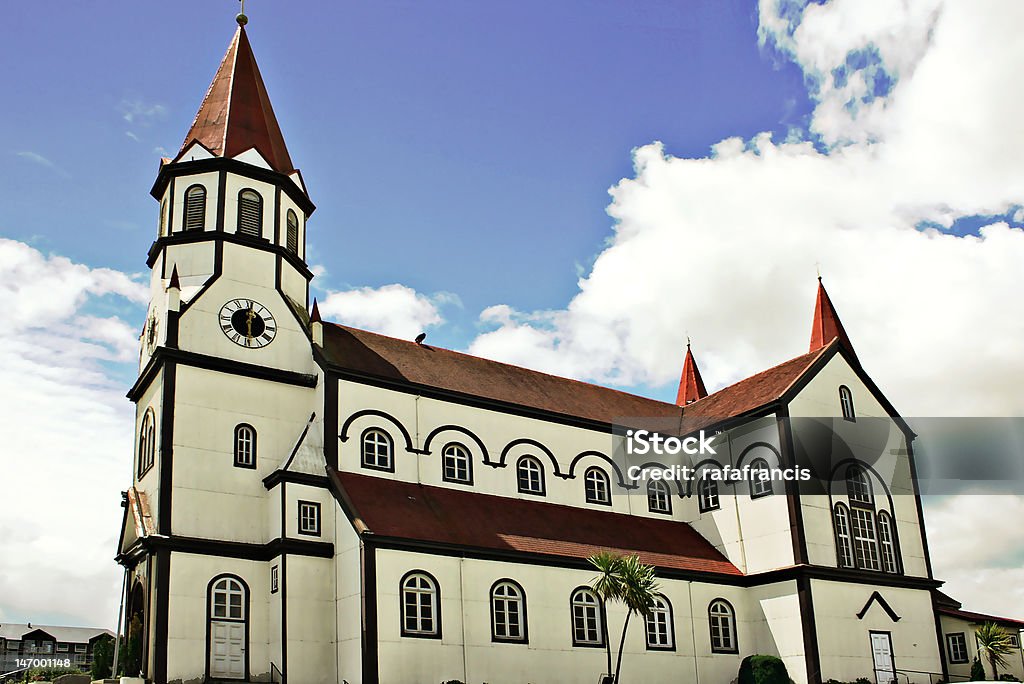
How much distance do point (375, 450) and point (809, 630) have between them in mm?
16119

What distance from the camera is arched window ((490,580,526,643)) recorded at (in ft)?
97.9

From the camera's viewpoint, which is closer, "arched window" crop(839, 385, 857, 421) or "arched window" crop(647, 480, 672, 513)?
"arched window" crop(647, 480, 672, 513)

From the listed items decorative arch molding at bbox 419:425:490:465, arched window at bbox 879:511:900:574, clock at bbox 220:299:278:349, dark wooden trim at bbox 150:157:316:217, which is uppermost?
dark wooden trim at bbox 150:157:316:217

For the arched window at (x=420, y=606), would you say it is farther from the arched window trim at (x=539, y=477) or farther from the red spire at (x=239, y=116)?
the red spire at (x=239, y=116)

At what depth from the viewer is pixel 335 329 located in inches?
1419

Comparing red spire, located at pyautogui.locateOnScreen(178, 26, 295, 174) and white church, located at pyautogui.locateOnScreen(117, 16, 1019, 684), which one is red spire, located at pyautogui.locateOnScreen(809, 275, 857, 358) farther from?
red spire, located at pyautogui.locateOnScreen(178, 26, 295, 174)

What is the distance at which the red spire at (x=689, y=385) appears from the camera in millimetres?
53750

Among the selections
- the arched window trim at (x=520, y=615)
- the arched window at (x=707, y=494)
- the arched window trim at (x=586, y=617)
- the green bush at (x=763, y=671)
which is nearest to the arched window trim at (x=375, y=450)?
the arched window trim at (x=520, y=615)

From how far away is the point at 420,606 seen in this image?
28500 mm

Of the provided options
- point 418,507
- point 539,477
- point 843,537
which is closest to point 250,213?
point 418,507

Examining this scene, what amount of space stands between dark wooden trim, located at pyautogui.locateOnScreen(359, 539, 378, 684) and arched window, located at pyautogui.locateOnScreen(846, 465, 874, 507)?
19.0 meters

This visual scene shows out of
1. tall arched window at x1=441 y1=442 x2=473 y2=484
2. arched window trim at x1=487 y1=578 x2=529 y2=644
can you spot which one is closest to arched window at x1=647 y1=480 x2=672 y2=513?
tall arched window at x1=441 y1=442 x2=473 y2=484

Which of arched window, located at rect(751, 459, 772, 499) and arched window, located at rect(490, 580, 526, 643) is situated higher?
arched window, located at rect(751, 459, 772, 499)

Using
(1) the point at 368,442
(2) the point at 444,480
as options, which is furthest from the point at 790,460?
(1) the point at 368,442
